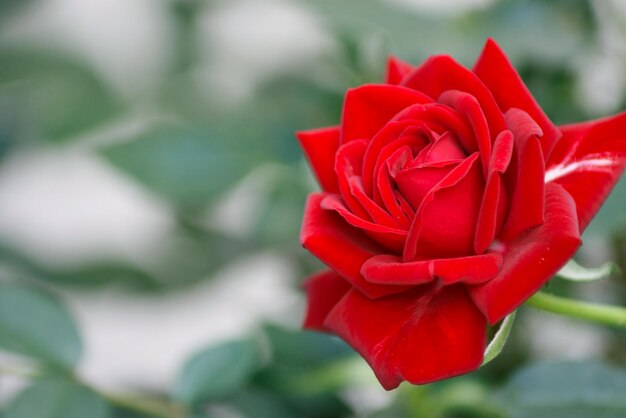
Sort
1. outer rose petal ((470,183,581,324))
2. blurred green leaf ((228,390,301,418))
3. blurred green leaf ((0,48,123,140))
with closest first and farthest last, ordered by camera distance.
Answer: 1. outer rose petal ((470,183,581,324))
2. blurred green leaf ((228,390,301,418))
3. blurred green leaf ((0,48,123,140))

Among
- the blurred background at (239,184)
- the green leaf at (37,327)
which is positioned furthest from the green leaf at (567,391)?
the green leaf at (37,327)

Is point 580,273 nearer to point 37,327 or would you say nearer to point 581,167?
point 581,167

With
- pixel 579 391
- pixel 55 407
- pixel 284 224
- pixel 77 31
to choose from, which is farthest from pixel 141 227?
pixel 579 391

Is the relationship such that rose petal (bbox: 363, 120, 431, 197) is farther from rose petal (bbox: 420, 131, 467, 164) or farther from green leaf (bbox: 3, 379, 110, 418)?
green leaf (bbox: 3, 379, 110, 418)

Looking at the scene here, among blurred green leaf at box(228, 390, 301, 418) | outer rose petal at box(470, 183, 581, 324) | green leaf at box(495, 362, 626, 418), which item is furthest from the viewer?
blurred green leaf at box(228, 390, 301, 418)

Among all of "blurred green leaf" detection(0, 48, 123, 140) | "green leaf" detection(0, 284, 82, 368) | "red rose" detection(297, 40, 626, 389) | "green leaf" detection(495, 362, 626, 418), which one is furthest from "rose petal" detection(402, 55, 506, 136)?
"blurred green leaf" detection(0, 48, 123, 140)

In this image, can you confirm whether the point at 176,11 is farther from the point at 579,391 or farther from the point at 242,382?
the point at 579,391

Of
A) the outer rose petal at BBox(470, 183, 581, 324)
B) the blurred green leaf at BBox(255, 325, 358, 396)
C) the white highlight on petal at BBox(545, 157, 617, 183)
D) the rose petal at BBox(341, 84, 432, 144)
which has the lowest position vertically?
the blurred green leaf at BBox(255, 325, 358, 396)

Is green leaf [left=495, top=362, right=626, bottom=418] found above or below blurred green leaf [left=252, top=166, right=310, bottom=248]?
below
